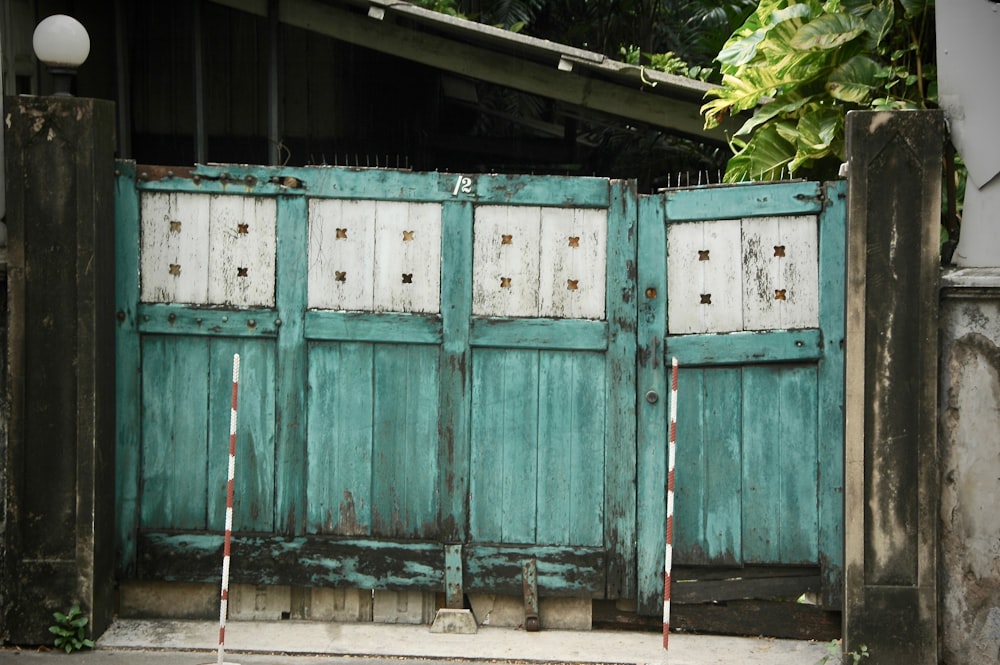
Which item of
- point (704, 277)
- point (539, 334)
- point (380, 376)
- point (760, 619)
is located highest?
point (704, 277)

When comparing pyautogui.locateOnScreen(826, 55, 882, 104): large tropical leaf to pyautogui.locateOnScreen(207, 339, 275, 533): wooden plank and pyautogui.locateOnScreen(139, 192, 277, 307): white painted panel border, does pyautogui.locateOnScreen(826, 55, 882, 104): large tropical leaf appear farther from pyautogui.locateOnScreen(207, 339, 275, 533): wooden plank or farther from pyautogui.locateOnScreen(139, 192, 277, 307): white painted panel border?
pyautogui.locateOnScreen(207, 339, 275, 533): wooden plank

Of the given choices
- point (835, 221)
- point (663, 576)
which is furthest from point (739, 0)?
point (663, 576)

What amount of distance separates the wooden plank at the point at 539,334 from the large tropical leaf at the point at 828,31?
1892 mm

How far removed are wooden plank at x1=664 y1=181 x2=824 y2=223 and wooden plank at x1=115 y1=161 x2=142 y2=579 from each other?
103 inches

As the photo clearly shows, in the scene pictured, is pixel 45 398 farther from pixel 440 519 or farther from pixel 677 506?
pixel 677 506

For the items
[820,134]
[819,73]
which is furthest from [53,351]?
[819,73]

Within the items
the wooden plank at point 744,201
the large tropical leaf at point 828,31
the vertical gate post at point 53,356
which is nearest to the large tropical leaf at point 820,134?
the large tropical leaf at point 828,31

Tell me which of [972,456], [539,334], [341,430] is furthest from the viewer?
[341,430]

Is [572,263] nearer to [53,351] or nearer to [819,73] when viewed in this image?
[819,73]

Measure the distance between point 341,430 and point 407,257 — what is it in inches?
36.0

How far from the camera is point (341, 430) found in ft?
19.5

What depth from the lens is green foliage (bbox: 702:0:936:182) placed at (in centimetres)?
612

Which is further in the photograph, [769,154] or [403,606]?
[769,154]

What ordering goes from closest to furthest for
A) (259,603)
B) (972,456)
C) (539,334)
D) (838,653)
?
(972,456), (838,653), (539,334), (259,603)
